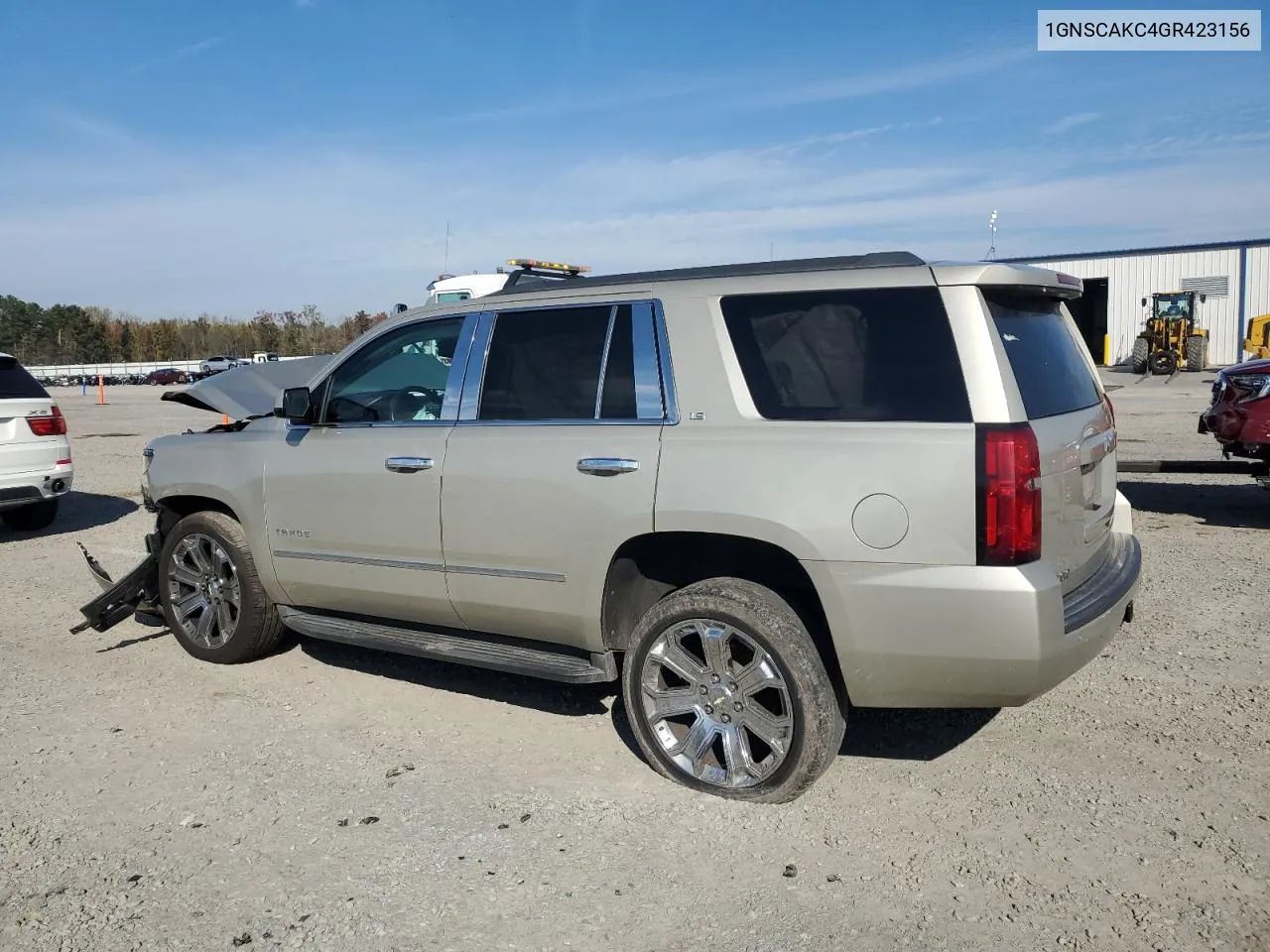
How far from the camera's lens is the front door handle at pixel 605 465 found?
4.04 metres

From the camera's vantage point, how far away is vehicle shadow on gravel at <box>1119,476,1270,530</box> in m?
9.05

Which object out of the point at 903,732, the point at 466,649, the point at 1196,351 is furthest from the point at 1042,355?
the point at 1196,351

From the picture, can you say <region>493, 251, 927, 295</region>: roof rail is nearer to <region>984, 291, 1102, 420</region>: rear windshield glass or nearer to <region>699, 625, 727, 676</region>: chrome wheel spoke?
<region>984, 291, 1102, 420</region>: rear windshield glass

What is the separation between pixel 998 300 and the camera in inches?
→ 146

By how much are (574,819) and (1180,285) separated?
145 ft

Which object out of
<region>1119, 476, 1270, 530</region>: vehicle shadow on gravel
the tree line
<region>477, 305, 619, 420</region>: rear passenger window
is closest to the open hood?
<region>477, 305, 619, 420</region>: rear passenger window

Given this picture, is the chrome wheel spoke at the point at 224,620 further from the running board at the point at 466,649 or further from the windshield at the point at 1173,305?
the windshield at the point at 1173,305

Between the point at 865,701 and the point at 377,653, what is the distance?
315cm

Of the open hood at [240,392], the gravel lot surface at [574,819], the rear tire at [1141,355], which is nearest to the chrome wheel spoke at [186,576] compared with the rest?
the gravel lot surface at [574,819]

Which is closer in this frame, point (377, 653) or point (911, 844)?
point (911, 844)

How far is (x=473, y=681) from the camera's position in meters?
5.35

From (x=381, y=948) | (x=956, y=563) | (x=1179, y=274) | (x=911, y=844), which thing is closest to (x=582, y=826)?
(x=381, y=948)

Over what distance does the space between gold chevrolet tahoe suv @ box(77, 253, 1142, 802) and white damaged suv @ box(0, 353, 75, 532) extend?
5.12 meters

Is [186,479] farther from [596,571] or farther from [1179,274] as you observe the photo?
[1179,274]
